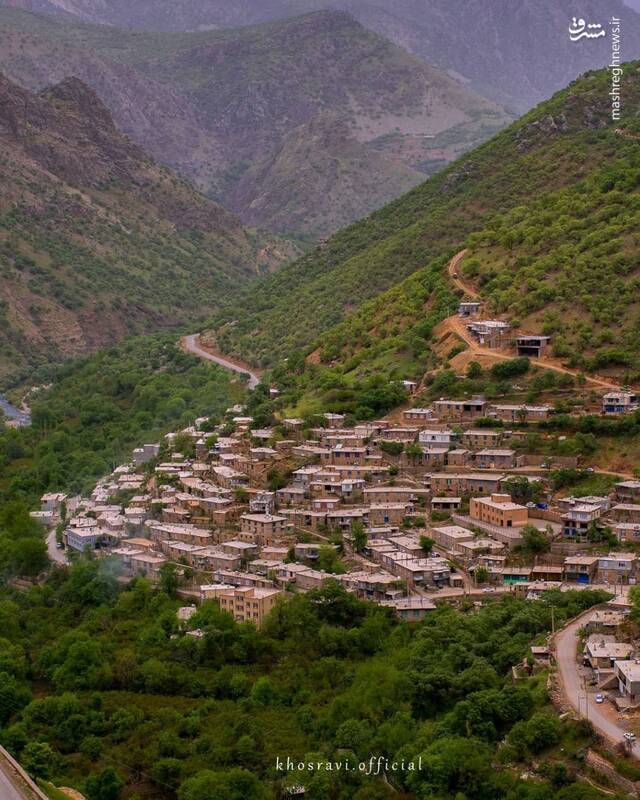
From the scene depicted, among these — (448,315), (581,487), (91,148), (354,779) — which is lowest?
(354,779)

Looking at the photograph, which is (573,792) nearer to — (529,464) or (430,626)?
(430,626)

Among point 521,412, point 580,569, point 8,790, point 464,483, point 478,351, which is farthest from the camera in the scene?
point 478,351

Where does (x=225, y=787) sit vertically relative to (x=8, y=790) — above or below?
below

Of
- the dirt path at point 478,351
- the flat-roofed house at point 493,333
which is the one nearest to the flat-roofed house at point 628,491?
the dirt path at point 478,351

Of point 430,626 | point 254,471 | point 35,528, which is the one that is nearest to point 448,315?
point 254,471

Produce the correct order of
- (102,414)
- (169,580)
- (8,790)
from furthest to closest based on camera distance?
(102,414), (169,580), (8,790)

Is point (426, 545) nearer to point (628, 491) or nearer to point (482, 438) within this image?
point (628, 491)

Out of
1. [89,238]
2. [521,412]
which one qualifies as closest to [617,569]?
[521,412]
